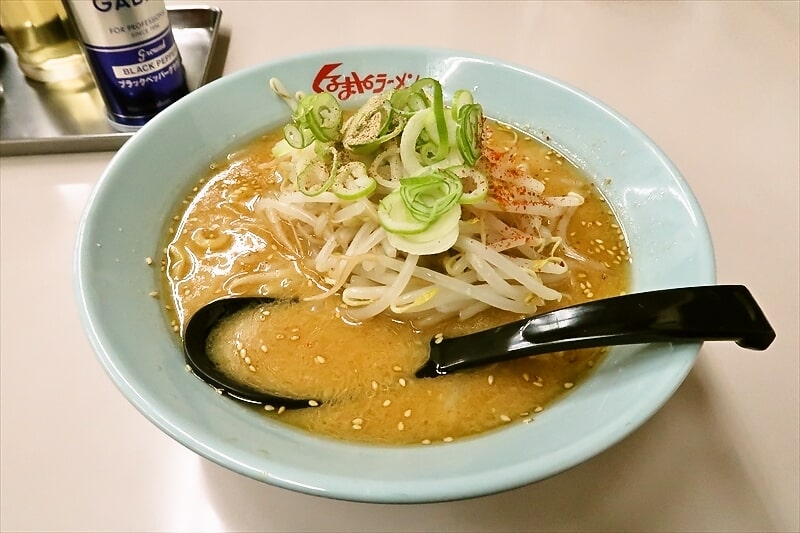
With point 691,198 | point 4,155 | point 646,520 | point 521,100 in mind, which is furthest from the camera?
point 4,155

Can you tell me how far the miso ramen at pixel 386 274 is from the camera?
3.35 ft

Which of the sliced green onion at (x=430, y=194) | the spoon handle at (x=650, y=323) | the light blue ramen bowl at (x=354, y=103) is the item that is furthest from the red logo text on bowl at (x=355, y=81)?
the spoon handle at (x=650, y=323)

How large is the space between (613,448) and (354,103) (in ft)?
3.31

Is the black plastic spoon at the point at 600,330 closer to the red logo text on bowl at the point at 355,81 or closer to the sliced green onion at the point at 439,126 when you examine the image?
the sliced green onion at the point at 439,126

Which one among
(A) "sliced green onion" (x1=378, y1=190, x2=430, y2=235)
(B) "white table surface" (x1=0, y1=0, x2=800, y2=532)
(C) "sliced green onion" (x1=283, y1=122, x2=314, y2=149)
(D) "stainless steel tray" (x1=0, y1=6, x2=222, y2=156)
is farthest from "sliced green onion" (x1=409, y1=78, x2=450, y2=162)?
(D) "stainless steel tray" (x1=0, y1=6, x2=222, y2=156)

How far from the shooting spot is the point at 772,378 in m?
1.20

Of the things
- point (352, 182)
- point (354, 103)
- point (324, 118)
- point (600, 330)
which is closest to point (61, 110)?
point (354, 103)

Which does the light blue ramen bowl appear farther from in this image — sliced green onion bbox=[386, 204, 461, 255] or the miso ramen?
sliced green onion bbox=[386, 204, 461, 255]

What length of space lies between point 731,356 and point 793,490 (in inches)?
11.0

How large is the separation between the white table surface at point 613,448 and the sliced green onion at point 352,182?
54 centimetres

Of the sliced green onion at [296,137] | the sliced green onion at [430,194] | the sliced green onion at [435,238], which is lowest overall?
the sliced green onion at [435,238]

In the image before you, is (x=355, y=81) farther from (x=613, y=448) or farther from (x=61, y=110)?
(x=613, y=448)

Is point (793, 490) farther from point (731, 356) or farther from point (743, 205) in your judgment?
point (743, 205)

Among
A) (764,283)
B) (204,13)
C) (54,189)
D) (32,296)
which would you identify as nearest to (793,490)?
(764,283)
